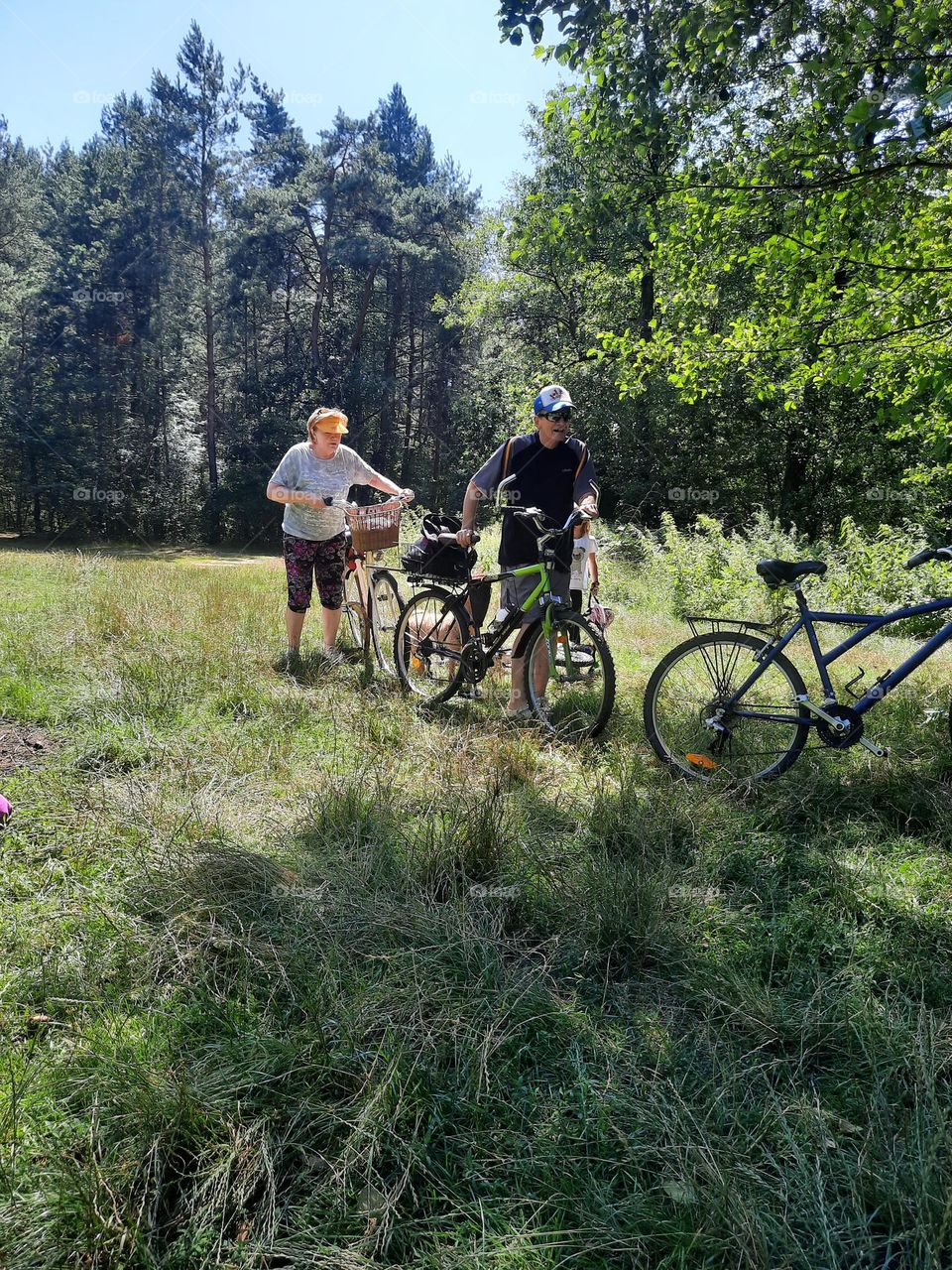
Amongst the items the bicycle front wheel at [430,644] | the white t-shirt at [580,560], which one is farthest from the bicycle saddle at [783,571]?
the white t-shirt at [580,560]

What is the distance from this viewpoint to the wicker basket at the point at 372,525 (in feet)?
18.0

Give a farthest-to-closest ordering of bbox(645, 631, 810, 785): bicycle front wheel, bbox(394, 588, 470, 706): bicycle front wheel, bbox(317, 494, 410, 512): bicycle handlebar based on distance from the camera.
A: bbox(317, 494, 410, 512): bicycle handlebar → bbox(394, 588, 470, 706): bicycle front wheel → bbox(645, 631, 810, 785): bicycle front wheel

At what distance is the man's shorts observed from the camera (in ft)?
15.8

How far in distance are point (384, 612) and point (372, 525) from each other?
30.0 inches

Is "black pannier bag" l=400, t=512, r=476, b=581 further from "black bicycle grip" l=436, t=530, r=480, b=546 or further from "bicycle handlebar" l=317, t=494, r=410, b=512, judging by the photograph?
"bicycle handlebar" l=317, t=494, r=410, b=512

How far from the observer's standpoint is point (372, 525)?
5.50m

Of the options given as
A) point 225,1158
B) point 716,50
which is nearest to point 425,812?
point 225,1158

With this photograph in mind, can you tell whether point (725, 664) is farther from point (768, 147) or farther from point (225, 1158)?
point (768, 147)

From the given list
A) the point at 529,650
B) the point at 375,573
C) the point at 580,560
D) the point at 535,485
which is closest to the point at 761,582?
the point at 580,560

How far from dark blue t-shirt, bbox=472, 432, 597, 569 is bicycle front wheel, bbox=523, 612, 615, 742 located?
0.60m

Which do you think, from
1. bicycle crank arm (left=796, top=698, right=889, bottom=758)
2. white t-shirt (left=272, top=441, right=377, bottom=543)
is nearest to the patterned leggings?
white t-shirt (left=272, top=441, right=377, bottom=543)

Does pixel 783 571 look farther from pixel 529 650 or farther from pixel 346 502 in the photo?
pixel 346 502

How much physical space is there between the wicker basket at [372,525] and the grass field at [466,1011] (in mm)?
1938

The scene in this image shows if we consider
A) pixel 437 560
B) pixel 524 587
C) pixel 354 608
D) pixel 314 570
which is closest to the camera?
pixel 524 587
